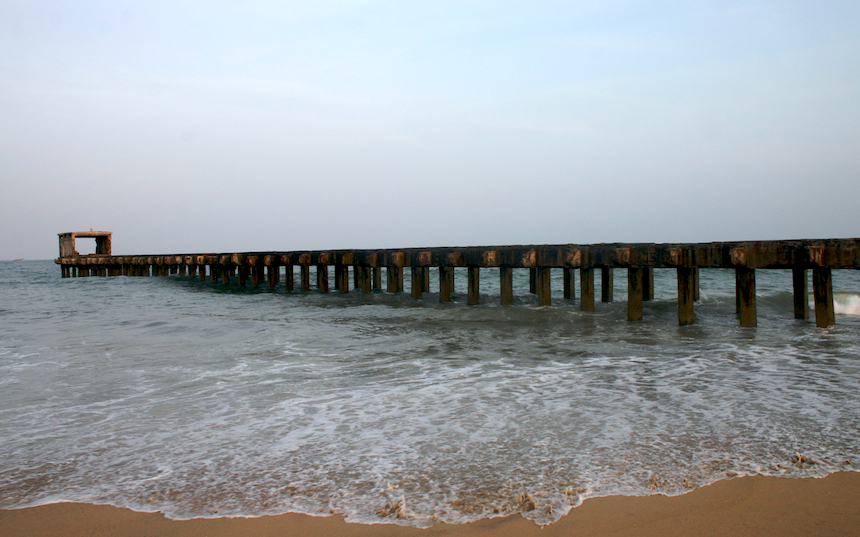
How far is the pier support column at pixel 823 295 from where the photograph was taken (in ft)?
25.9

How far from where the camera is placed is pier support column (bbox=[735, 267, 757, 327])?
27.3 feet

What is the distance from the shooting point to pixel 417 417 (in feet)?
13.5

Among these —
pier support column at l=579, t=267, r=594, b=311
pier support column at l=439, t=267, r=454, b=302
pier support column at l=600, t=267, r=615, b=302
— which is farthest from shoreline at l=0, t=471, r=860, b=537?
pier support column at l=439, t=267, r=454, b=302

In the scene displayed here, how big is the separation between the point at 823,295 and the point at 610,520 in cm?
729

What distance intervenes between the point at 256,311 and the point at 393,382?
7.77m

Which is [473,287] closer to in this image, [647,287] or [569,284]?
[569,284]

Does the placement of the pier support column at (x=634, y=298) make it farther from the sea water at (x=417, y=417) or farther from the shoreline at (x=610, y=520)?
the shoreline at (x=610, y=520)

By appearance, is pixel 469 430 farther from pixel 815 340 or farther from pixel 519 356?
pixel 815 340

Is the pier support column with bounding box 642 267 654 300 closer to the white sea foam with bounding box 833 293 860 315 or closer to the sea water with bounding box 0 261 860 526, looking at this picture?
the white sea foam with bounding box 833 293 860 315

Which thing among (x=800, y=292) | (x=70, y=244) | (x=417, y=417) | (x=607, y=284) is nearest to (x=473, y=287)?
(x=607, y=284)

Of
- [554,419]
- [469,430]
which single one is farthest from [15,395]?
[554,419]

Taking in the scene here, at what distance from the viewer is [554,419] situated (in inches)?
157

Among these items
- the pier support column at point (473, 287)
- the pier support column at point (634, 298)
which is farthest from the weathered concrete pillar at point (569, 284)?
the pier support column at point (634, 298)

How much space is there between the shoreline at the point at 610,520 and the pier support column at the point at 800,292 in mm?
6851
